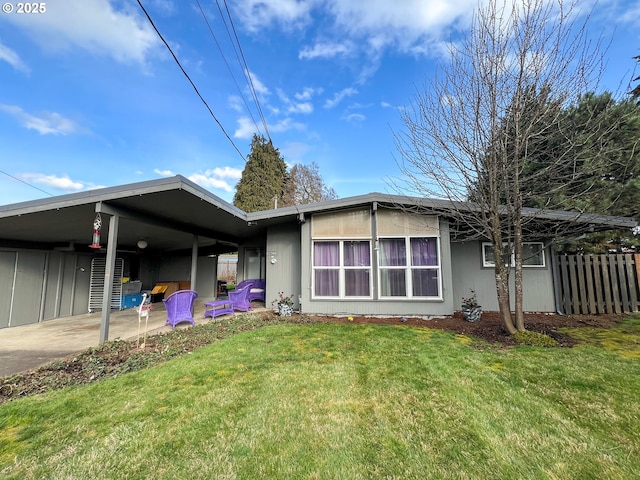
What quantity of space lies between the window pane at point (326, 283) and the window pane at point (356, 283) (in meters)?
0.28

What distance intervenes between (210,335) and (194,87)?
478cm


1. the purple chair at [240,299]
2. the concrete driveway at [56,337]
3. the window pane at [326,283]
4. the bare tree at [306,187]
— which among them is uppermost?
the bare tree at [306,187]

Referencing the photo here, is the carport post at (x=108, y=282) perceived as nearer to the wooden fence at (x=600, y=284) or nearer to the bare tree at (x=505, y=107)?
the bare tree at (x=505, y=107)

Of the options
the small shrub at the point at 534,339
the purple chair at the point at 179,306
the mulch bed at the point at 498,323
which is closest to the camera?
the small shrub at the point at 534,339

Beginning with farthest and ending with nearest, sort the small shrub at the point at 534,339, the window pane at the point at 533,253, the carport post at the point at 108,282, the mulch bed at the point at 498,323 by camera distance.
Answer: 1. the window pane at the point at 533,253
2. the mulch bed at the point at 498,323
3. the carport post at the point at 108,282
4. the small shrub at the point at 534,339

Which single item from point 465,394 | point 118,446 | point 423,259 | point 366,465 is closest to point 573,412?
point 465,394

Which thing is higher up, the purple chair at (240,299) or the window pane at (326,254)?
the window pane at (326,254)

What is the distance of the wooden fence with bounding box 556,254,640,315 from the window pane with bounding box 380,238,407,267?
427 cm

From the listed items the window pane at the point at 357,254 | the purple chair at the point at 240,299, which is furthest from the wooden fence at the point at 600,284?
the purple chair at the point at 240,299

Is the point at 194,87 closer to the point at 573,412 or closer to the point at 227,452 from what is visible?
the point at 227,452

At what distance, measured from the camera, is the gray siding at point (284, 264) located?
850cm

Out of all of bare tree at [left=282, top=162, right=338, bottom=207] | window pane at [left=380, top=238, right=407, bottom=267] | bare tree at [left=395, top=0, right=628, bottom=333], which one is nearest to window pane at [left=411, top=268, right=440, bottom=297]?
window pane at [left=380, top=238, right=407, bottom=267]

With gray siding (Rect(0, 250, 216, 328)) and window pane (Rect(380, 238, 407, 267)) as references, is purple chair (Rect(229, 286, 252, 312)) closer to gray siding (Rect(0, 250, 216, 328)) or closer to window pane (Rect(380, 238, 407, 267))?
window pane (Rect(380, 238, 407, 267))

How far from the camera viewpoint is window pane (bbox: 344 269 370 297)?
24.3 feet
